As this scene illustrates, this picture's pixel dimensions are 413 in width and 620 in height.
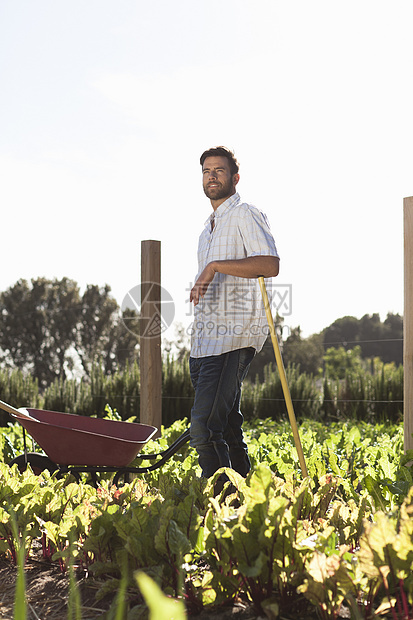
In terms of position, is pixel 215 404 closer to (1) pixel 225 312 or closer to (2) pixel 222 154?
(1) pixel 225 312

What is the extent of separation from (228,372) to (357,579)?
4.47 ft

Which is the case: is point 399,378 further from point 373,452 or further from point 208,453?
point 208,453

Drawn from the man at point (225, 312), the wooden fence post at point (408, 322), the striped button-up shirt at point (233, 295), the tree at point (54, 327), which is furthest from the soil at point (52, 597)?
the tree at point (54, 327)

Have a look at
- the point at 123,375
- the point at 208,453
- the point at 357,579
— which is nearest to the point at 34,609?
the point at 357,579

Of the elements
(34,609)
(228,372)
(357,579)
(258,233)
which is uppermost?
(258,233)

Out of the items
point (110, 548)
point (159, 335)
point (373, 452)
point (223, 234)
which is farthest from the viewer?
point (159, 335)

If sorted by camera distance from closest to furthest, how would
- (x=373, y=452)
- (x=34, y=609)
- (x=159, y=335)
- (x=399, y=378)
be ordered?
(x=34, y=609) < (x=373, y=452) < (x=159, y=335) < (x=399, y=378)

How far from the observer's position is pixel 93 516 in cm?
175

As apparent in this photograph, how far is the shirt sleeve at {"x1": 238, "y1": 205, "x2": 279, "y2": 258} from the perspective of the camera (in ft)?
8.41

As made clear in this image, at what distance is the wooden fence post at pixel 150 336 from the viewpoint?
4.00 meters

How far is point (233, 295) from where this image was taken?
2703 mm

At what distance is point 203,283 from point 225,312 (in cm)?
19

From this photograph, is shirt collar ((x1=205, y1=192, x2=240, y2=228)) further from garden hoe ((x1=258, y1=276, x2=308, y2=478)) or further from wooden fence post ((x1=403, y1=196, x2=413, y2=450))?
wooden fence post ((x1=403, y1=196, x2=413, y2=450))

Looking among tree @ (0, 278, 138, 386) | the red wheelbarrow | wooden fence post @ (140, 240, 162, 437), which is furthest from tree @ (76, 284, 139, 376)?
the red wheelbarrow
